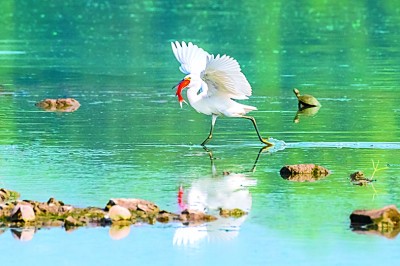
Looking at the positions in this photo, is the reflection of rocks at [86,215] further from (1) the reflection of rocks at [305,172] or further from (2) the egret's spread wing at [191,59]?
(2) the egret's spread wing at [191,59]

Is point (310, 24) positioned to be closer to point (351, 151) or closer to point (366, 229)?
point (351, 151)

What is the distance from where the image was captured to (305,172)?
15.9 metres

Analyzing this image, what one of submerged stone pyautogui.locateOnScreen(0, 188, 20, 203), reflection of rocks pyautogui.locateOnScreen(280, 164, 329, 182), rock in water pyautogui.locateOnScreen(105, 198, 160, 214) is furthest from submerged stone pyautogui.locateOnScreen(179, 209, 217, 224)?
reflection of rocks pyautogui.locateOnScreen(280, 164, 329, 182)

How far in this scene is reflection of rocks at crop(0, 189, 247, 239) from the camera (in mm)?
13180

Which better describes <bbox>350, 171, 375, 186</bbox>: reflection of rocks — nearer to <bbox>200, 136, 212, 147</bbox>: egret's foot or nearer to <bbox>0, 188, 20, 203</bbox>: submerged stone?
<bbox>200, 136, 212, 147</bbox>: egret's foot

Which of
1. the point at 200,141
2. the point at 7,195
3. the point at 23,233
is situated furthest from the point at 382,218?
the point at 200,141

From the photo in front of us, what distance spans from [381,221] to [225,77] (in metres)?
5.20

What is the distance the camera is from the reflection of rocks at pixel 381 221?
12922mm

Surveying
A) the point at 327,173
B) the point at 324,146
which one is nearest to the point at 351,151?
the point at 324,146

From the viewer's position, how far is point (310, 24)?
151 ft

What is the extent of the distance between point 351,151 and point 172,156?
243cm

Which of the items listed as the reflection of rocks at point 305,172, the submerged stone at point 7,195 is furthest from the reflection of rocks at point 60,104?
the submerged stone at point 7,195

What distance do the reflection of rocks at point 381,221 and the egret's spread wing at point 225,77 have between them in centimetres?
462

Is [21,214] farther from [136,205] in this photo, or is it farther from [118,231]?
[136,205]
